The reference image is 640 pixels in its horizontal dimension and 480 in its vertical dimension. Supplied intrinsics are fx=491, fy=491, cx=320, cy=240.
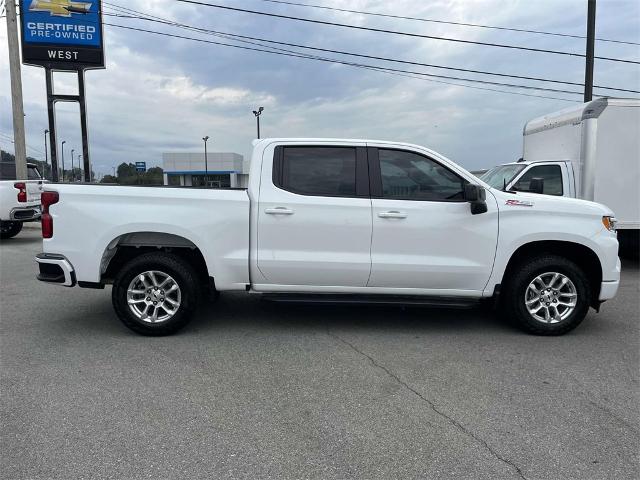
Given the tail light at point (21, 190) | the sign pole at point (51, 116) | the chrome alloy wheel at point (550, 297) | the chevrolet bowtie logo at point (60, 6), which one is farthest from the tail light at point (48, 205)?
the chevrolet bowtie logo at point (60, 6)

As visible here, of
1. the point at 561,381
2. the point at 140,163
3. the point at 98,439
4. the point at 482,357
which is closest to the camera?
the point at 98,439

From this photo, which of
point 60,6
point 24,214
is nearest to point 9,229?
point 24,214

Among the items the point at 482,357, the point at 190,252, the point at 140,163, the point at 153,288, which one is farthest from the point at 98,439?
the point at 140,163

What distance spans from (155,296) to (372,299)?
2219 millimetres

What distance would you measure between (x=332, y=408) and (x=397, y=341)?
1616mm

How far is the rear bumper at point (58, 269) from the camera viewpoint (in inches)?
194

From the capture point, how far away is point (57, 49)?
15688mm

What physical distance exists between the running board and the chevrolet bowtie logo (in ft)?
47.7

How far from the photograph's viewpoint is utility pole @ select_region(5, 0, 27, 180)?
→ 1587cm

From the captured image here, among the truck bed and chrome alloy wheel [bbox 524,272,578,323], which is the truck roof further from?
the truck bed

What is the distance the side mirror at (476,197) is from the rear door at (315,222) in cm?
98

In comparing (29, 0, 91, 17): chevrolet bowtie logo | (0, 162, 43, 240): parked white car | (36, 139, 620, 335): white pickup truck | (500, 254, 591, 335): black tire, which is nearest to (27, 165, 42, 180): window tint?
(0, 162, 43, 240): parked white car

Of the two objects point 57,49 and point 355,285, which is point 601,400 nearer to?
point 355,285

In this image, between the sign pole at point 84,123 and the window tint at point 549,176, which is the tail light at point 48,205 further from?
the sign pole at point 84,123
